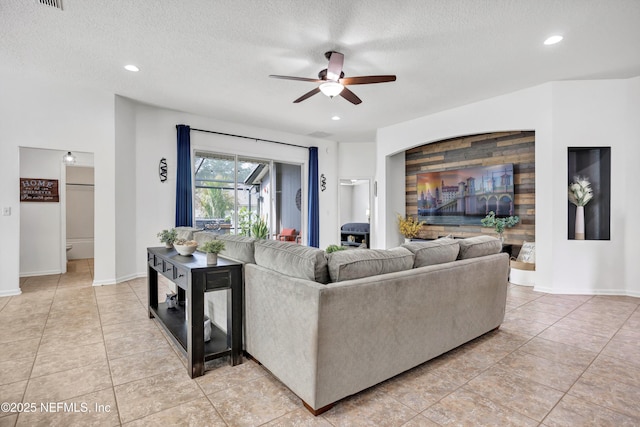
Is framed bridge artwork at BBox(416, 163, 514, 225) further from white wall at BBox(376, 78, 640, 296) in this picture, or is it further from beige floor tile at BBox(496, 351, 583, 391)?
beige floor tile at BBox(496, 351, 583, 391)

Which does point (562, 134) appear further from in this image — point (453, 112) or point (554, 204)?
point (453, 112)

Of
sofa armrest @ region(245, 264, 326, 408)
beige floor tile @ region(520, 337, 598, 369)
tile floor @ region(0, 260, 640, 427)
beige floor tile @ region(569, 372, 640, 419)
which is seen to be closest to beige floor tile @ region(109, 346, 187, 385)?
tile floor @ region(0, 260, 640, 427)

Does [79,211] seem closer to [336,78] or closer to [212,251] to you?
[212,251]

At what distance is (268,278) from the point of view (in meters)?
2.00

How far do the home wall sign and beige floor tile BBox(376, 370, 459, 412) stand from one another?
19.8 ft

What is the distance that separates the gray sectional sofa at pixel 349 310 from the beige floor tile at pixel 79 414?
0.86 metres

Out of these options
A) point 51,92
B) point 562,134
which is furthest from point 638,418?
point 51,92

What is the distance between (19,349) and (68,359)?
531mm

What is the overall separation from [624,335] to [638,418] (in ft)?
4.85

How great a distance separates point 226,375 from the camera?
211 cm

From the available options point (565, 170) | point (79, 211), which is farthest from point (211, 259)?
point (79, 211)

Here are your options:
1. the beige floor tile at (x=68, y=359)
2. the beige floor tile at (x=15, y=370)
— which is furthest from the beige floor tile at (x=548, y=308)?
the beige floor tile at (x=15, y=370)

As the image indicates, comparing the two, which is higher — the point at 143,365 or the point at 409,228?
the point at 409,228

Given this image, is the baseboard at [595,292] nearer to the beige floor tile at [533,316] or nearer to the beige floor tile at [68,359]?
the beige floor tile at [533,316]
